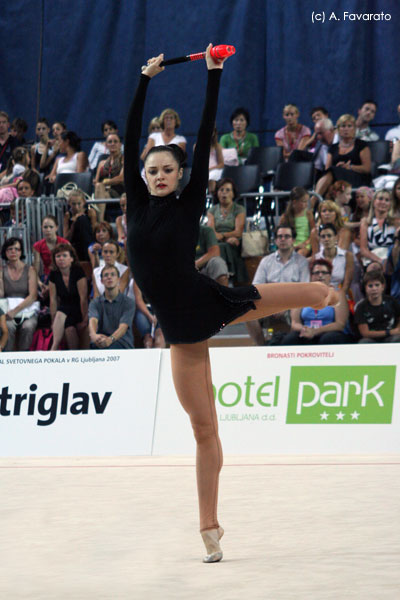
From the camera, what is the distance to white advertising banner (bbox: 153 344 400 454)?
6.47 m

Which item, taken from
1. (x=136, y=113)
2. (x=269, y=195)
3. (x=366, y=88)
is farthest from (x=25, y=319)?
(x=366, y=88)

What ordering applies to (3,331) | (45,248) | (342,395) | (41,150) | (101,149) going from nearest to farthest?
(342,395), (3,331), (45,248), (101,149), (41,150)

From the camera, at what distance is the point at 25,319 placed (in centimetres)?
869

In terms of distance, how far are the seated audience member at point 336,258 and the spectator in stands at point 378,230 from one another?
0.29 m

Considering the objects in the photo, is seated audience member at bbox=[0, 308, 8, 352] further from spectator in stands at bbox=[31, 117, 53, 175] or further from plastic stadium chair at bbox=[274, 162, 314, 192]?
spectator in stands at bbox=[31, 117, 53, 175]

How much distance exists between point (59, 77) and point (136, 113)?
34.3 feet

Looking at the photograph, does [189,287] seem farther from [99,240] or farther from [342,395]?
[99,240]

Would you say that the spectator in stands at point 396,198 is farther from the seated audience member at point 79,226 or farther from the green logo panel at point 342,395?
the seated audience member at point 79,226

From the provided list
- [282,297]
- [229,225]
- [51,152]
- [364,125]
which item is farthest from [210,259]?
[282,297]

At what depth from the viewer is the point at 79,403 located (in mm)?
6957

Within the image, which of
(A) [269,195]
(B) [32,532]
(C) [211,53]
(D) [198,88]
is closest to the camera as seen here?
(C) [211,53]

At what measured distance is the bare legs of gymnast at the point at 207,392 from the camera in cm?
349

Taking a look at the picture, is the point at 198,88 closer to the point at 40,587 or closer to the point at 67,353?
the point at 67,353

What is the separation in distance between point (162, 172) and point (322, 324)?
442 cm
